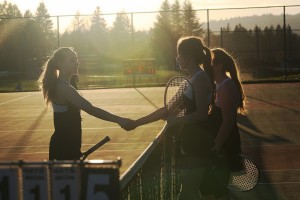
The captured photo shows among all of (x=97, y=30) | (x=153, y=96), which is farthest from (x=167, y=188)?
(x=97, y=30)

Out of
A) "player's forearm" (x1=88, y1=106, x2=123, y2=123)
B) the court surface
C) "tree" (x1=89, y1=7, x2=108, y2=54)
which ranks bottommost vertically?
the court surface

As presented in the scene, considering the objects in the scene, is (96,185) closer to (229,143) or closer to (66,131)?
(66,131)

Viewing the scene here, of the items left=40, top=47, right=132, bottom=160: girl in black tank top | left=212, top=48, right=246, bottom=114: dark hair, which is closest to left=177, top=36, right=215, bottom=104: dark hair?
left=212, top=48, right=246, bottom=114: dark hair

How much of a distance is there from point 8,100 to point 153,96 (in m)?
6.30

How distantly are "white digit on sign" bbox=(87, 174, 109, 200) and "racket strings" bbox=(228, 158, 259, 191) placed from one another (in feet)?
13.6

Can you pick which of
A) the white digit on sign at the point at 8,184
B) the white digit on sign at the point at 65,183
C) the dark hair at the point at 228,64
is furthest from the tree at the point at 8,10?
the white digit on sign at the point at 65,183

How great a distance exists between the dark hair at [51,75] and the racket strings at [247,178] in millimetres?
2472

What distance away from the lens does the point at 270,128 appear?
1597 cm

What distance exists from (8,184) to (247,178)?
436cm

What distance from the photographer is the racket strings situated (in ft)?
23.6

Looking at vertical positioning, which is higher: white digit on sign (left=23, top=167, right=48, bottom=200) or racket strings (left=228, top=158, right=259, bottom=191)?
white digit on sign (left=23, top=167, right=48, bottom=200)

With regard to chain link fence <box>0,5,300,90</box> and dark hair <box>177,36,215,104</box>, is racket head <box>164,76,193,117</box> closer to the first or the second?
dark hair <box>177,36,215,104</box>

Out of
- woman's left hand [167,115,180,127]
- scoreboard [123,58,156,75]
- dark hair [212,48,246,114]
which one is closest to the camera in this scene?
woman's left hand [167,115,180,127]

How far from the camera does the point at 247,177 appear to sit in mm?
7402
